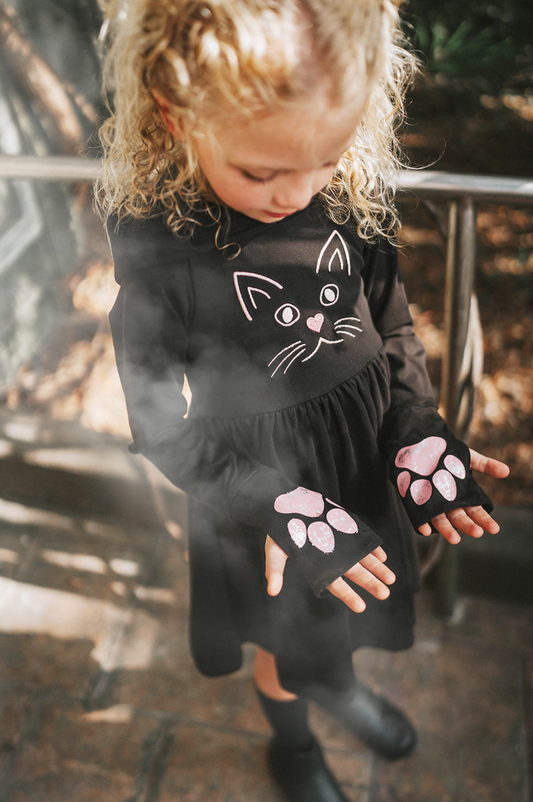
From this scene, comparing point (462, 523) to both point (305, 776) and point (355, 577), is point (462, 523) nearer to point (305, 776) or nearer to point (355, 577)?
point (355, 577)

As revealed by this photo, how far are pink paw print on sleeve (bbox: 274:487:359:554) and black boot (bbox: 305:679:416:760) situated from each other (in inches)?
34.9

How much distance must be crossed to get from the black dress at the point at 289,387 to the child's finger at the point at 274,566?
0.07 ft

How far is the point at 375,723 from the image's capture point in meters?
1.64

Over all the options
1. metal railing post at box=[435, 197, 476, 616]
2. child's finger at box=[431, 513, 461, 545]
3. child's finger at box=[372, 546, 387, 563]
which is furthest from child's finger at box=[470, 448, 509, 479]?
metal railing post at box=[435, 197, 476, 616]

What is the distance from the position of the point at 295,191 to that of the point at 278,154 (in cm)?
6

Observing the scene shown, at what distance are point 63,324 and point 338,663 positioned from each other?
1133 millimetres

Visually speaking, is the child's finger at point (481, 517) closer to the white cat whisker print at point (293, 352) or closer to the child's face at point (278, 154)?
the white cat whisker print at point (293, 352)

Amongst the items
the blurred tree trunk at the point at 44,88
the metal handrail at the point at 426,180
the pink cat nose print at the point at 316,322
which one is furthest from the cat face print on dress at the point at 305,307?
the blurred tree trunk at the point at 44,88

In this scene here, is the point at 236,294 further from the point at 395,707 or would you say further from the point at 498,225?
the point at 498,225

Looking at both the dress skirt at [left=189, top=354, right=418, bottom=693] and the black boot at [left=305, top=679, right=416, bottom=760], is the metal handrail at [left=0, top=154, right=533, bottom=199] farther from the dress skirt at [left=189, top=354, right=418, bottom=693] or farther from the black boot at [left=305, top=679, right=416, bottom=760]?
the black boot at [left=305, top=679, right=416, bottom=760]

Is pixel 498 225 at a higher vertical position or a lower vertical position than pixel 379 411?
lower

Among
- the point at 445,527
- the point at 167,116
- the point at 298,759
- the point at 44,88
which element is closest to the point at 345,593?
the point at 445,527

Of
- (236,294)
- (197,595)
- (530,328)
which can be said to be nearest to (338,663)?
(197,595)

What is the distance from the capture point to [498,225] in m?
2.71
